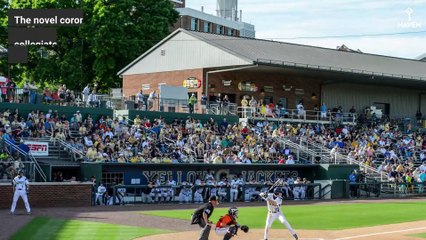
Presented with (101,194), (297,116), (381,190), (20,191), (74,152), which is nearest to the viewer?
(20,191)

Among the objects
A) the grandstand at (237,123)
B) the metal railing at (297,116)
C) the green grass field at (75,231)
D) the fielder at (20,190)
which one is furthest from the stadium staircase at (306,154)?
the green grass field at (75,231)

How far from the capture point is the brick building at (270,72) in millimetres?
46938

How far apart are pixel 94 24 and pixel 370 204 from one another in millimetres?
26497

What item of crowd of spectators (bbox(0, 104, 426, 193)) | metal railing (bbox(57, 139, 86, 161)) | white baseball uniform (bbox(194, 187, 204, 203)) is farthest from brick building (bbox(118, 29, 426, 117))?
metal railing (bbox(57, 139, 86, 161))

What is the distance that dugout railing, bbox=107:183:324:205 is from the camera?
32062 millimetres

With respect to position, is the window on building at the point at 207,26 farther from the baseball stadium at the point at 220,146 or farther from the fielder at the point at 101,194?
the fielder at the point at 101,194

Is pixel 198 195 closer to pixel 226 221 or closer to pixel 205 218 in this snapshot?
pixel 226 221

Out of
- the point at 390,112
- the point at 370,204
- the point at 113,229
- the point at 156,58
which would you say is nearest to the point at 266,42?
the point at 156,58

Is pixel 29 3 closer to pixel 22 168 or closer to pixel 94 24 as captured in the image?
pixel 94 24

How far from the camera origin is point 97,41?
169 feet

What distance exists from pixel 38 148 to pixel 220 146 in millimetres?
10029

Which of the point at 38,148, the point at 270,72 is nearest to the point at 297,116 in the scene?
the point at 270,72

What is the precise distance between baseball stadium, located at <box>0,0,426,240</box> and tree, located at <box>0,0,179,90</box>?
41 cm

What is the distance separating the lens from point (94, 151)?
32812 millimetres
